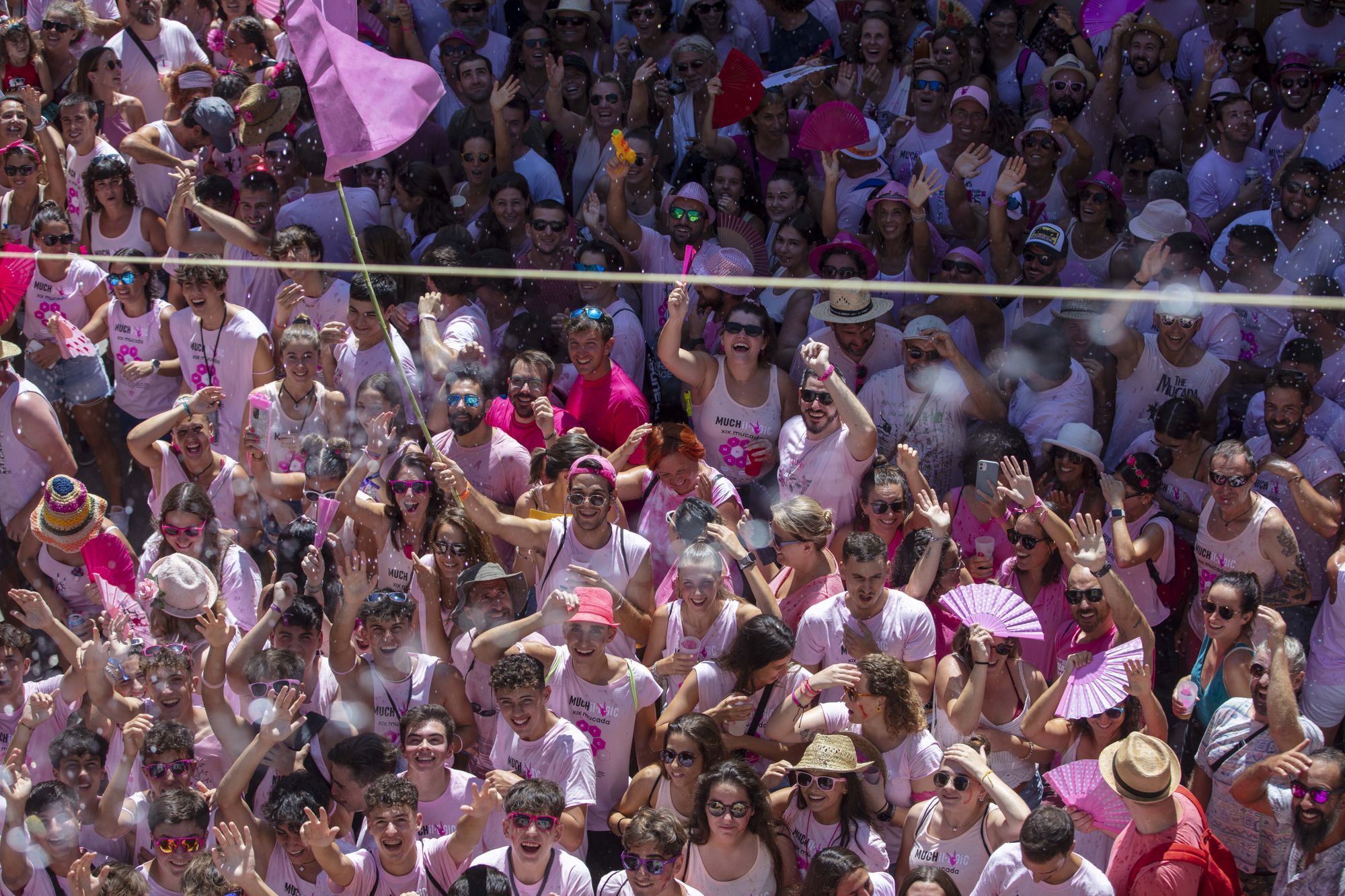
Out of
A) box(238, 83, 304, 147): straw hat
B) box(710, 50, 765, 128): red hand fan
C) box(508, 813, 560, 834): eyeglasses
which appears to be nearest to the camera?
box(508, 813, 560, 834): eyeglasses

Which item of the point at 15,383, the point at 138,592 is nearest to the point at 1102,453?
the point at 138,592

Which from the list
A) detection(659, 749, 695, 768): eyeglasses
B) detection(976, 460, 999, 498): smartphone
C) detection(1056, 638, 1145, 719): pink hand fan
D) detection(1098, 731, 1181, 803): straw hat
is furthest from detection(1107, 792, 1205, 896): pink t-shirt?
detection(976, 460, 999, 498): smartphone

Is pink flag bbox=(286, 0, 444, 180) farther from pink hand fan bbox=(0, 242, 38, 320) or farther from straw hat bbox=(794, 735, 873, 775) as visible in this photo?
straw hat bbox=(794, 735, 873, 775)

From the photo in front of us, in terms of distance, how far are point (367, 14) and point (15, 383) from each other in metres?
3.47

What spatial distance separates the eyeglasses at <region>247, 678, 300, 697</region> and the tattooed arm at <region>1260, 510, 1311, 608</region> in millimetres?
3918

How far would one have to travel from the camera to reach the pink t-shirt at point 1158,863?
17.1 feet

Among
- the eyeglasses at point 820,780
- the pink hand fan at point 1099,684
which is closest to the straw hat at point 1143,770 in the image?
the pink hand fan at point 1099,684

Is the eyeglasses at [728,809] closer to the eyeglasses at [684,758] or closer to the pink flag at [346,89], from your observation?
the eyeglasses at [684,758]

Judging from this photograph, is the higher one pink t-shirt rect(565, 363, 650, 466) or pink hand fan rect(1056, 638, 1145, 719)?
pink hand fan rect(1056, 638, 1145, 719)

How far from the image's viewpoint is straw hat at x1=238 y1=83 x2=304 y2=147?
9172 mm

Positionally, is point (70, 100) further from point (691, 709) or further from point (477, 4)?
point (691, 709)

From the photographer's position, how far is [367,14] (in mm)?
10047

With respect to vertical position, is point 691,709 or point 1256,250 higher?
point 1256,250

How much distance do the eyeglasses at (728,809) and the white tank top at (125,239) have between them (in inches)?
203
